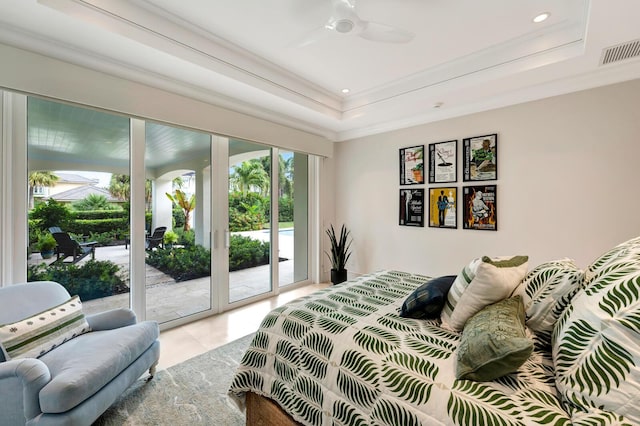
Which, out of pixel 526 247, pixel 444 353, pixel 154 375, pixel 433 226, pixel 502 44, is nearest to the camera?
pixel 444 353

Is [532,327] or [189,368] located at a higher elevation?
[532,327]

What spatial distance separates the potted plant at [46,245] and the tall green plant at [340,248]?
10.8ft

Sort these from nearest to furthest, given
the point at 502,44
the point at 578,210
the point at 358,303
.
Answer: the point at 358,303, the point at 502,44, the point at 578,210

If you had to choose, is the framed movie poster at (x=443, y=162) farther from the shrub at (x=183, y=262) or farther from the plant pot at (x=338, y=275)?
the shrub at (x=183, y=262)

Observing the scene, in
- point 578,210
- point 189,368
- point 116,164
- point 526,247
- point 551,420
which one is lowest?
point 189,368

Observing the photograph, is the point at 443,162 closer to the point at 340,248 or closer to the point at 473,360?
the point at 340,248

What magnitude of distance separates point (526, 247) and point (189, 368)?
11.8 ft

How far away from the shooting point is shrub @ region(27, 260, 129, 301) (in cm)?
231

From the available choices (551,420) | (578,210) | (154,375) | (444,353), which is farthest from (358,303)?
(578,210)

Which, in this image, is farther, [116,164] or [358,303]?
[116,164]

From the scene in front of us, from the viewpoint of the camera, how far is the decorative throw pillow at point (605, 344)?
0.76 meters

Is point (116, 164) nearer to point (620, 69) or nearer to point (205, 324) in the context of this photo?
point (205, 324)

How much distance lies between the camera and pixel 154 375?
2.15 meters

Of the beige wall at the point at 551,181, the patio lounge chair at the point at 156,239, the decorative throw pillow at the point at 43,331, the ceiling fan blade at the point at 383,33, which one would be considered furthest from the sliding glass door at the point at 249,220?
the ceiling fan blade at the point at 383,33
